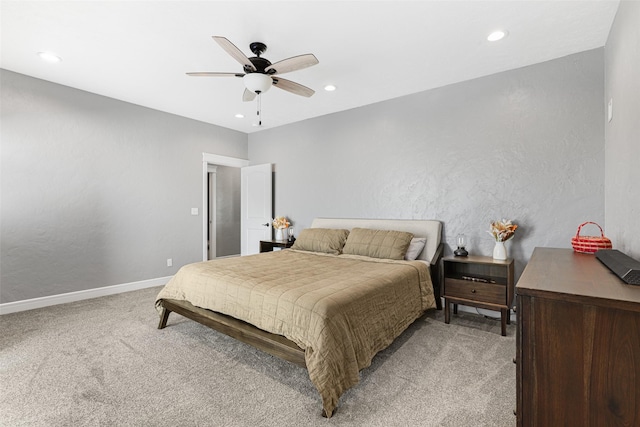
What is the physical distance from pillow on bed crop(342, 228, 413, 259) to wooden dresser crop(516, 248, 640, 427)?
235 cm

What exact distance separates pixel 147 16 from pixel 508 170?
3.64 metres

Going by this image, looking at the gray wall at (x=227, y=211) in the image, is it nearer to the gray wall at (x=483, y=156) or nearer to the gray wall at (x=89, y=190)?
the gray wall at (x=89, y=190)

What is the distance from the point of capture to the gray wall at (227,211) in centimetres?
698

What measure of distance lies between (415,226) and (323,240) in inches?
47.6

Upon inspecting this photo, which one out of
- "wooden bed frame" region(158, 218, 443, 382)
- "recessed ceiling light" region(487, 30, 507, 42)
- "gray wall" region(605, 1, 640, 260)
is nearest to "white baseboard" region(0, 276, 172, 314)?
"wooden bed frame" region(158, 218, 443, 382)

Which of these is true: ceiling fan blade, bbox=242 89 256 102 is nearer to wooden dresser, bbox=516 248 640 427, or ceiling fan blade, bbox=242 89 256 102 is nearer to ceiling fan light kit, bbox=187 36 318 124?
ceiling fan light kit, bbox=187 36 318 124

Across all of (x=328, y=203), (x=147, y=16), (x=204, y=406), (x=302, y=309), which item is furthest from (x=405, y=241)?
(x=147, y=16)

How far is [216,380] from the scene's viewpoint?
2.04 m

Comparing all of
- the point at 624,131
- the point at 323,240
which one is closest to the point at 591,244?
the point at 624,131

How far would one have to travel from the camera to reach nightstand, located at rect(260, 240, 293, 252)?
4.67 metres

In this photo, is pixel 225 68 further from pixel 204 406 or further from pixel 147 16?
pixel 204 406

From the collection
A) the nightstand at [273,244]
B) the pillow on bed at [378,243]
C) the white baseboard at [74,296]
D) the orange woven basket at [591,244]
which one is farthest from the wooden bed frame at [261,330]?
the white baseboard at [74,296]

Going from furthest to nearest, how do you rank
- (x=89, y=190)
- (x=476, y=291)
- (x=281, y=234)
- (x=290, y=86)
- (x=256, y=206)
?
(x=256, y=206)
(x=281, y=234)
(x=89, y=190)
(x=476, y=291)
(x=290, y=86)

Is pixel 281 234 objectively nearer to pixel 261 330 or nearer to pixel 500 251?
pixel 261 330
